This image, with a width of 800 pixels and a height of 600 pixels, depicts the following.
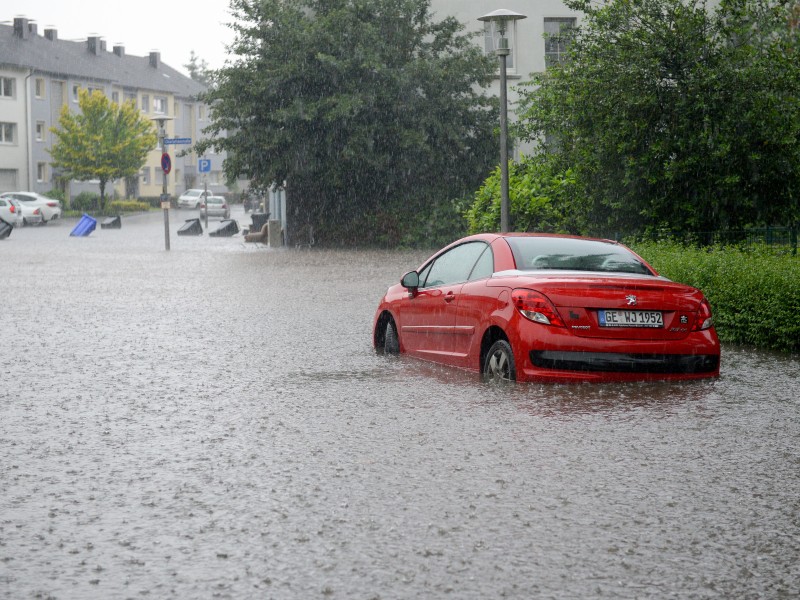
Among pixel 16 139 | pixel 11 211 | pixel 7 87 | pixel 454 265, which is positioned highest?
pixel 7 87

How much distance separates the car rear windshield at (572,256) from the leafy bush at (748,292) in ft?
7.20

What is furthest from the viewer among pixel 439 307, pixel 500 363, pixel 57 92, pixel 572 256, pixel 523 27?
pixel 57 92

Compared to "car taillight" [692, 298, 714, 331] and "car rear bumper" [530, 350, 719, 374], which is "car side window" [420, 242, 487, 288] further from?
"car taillight" [692, 298, 714, 331]

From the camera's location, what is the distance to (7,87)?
83.8 meters

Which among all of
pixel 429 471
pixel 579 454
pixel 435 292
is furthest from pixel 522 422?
pixel 435 292

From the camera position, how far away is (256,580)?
A: 4949mm

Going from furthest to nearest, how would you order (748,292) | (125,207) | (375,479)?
(125,207), (748,292), (375,479)

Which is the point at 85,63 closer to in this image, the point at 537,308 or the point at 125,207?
the point at 125,207

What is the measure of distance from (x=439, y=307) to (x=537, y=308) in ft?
5.68

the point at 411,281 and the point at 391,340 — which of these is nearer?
the point at 411,281

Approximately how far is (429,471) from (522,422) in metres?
1.67

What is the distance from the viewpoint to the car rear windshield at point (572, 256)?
35.0 feet

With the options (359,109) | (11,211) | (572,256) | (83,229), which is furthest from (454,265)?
(11,211)

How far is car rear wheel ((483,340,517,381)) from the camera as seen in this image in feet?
33.1
